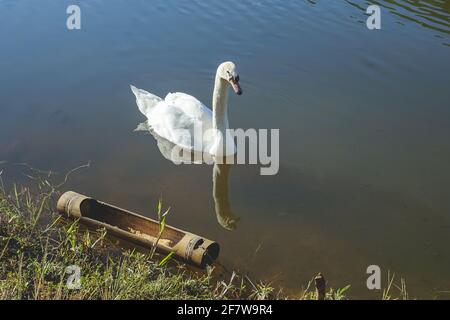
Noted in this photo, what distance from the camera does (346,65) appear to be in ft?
36.6

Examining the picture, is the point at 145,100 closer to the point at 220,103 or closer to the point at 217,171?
the point at 220,103

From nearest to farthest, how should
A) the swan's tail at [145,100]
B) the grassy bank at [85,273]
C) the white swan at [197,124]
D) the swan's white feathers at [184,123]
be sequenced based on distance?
the grassy bank at [85,273] < the white swan at [197,124] < the swan's white feathers at [184,123] < the swan's tail at [145,100]

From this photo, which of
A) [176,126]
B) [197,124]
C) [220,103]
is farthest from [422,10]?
[176,126]

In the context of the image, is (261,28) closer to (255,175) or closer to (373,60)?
(373,60)

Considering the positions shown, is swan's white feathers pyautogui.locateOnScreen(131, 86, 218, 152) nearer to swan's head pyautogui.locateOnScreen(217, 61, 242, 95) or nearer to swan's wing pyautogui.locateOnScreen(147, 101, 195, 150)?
swan's wing pyautogui.locateOnScreen(147, 101, 195, 150)

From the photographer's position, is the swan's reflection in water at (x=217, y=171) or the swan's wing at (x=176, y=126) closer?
the swan's reflection in water at (x=217, y=171)

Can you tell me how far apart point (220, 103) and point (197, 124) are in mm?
618

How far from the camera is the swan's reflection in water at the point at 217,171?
23.2ft

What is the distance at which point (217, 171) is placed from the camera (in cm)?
812

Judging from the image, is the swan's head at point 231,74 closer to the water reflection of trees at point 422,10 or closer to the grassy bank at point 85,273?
the grassy bank at point 85,273

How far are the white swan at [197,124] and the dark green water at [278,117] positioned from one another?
0.44 meters

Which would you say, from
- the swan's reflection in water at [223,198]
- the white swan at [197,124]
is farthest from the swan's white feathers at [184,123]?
the swan's reflection in water at [223,198]

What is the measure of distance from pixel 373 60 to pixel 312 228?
5.79 m

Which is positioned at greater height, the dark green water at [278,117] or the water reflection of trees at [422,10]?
the water reflection of trees at [422,10]
